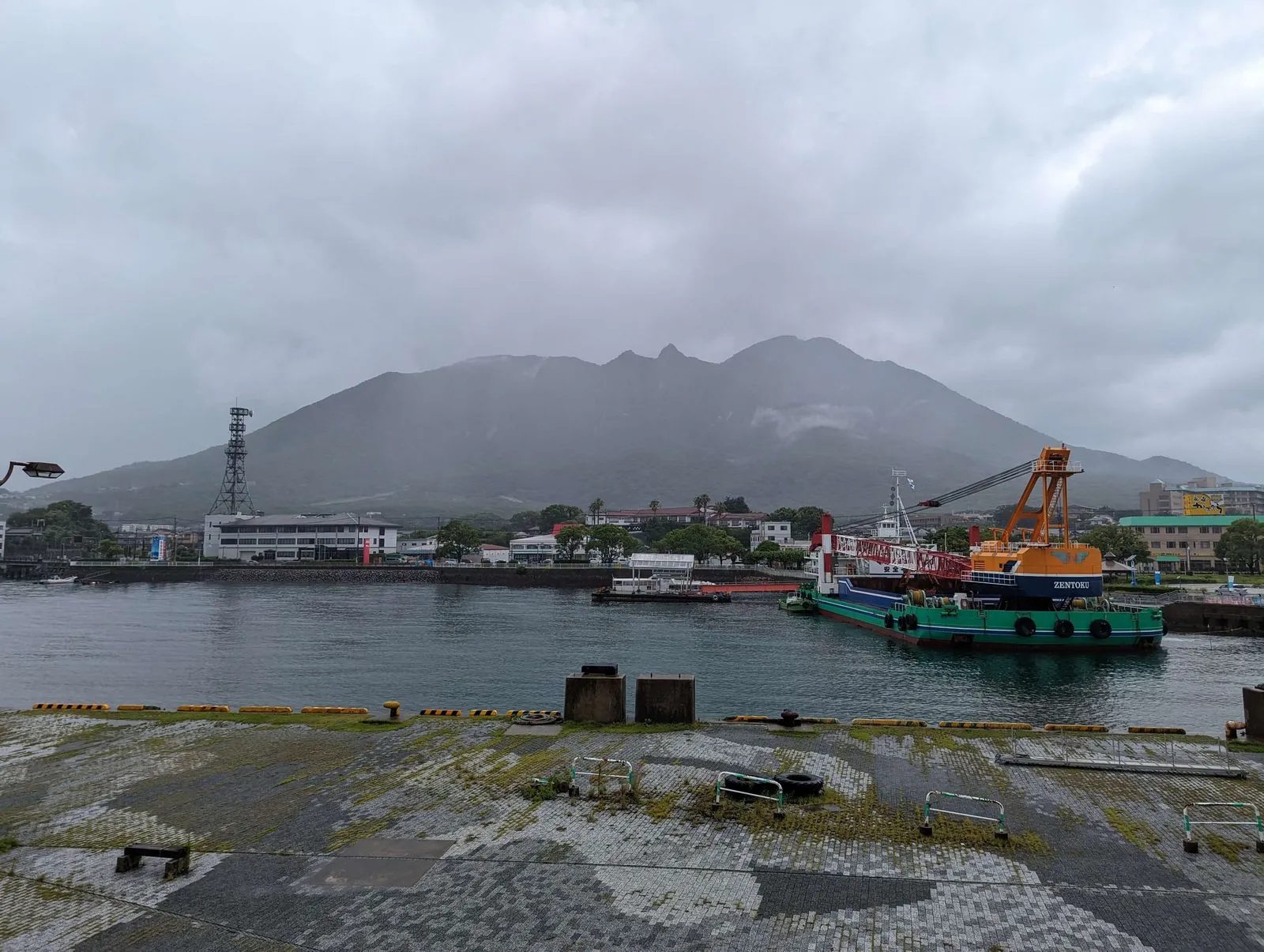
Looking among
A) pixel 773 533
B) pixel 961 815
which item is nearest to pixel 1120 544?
pixel 773 533

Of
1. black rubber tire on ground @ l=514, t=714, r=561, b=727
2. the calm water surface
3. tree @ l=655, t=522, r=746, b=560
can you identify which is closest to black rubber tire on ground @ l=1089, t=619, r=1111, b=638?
the calm water surface

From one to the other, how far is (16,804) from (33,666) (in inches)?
1154

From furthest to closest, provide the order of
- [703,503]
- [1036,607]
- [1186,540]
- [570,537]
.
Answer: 1. [703,503]
2. [570,537]
3. [1186,540]
4. [1036,607]

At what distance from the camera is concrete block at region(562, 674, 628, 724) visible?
1514cm

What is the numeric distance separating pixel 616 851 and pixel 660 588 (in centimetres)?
6162

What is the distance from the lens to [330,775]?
12070 mm

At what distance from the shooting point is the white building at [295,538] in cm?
11219

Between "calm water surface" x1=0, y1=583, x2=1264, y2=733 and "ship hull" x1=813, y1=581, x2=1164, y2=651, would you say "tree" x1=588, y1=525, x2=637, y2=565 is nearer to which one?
"calm water surface" x1=0, y1=583, x2=1264, y2=733

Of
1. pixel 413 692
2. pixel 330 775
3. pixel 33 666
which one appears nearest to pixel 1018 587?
pixel 413 692

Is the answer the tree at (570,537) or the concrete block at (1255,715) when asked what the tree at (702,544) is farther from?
the concrete block at (1255,715)

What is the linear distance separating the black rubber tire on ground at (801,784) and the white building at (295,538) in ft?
359

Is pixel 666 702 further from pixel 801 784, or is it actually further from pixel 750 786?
pixel 801 784

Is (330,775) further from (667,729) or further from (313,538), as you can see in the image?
(313,538)

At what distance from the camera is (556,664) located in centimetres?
3344
